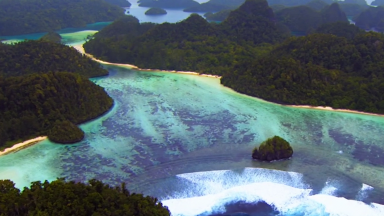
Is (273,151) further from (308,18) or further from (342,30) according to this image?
(308,18)

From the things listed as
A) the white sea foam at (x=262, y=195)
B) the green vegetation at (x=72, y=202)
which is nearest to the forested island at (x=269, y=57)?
the white sea foam at (x=262, y=195)

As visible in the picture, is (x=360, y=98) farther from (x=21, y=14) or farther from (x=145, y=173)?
(x=21, y=14)

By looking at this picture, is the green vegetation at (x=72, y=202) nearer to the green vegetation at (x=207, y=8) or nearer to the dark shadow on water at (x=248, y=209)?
the dark shadow on water at (x=248, y=209)

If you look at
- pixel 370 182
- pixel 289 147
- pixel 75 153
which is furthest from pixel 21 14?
pixel 370 182

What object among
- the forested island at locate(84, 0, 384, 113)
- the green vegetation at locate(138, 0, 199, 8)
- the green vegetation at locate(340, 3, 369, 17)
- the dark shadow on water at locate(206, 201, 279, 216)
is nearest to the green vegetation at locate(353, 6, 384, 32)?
the green vegetation at locate(340, 3, 369, 17)

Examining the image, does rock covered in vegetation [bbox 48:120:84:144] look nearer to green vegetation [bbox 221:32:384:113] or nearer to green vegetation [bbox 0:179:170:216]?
green vegetation [bbox 0:179:170:216]
